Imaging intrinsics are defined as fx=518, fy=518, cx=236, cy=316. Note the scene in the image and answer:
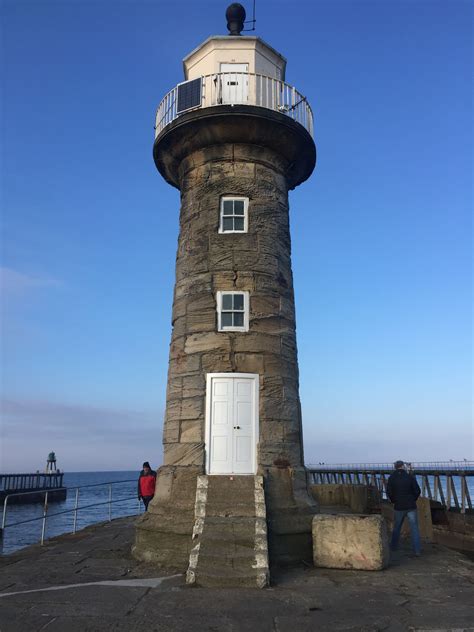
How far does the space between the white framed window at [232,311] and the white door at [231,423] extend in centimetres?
108

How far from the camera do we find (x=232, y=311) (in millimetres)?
11258

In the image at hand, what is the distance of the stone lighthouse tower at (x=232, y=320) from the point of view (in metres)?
9.57

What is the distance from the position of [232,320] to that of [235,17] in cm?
839

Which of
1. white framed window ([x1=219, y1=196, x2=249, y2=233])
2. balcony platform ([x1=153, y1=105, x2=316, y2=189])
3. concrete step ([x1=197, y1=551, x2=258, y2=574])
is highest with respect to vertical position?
balcony platform ([x1=153, y1=105, x2=316, y2=189])

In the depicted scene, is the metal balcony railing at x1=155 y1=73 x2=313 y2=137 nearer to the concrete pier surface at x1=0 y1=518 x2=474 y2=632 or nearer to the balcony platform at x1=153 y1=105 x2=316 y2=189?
the balcony platform at x1=153 y1=105 x2=316 y2=189

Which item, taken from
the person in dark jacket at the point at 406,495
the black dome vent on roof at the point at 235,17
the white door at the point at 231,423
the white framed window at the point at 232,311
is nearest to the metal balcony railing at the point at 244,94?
the black dome vent on roof at the point at 235,17

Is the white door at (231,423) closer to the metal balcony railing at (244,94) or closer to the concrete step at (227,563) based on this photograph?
the concrete step at (227,563)

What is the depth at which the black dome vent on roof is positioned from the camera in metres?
13.7

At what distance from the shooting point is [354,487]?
57.1 feet

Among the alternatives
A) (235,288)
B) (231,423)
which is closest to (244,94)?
(235,288)

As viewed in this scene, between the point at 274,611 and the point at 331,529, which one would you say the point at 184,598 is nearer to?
the point at 274,611

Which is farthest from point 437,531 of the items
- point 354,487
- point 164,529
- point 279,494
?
point 164,529

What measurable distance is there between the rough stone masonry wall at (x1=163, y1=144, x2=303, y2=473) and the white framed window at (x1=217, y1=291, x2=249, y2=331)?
0.12 meters

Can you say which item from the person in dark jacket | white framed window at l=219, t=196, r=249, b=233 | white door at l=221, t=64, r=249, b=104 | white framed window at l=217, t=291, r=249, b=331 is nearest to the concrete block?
the person in dark jacket
